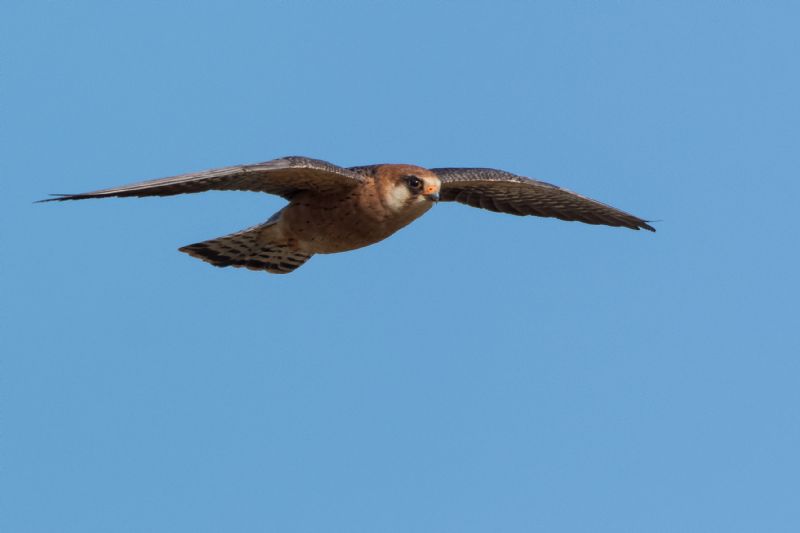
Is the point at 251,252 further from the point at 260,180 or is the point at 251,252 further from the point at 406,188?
the point at 406,188

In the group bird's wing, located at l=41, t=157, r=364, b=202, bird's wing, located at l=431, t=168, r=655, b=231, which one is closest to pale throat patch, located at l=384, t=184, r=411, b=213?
bird's wing, located at l=41, t=157, r=364, b=202

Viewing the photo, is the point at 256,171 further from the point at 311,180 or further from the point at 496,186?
the point at 496,186

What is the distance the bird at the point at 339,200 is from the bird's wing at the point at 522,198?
0.01 m

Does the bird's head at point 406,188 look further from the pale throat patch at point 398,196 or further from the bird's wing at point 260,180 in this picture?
the bird's wing at point 260,180

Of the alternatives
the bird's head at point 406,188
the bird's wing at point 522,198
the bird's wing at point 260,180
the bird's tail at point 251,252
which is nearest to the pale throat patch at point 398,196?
the bird's head at point 406,188

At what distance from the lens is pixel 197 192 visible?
11148 mm

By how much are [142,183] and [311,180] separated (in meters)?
2.36

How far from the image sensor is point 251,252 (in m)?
14.1

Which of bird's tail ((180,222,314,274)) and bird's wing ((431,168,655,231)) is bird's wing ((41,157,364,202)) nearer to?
bird's tail ((180,222,314,274))

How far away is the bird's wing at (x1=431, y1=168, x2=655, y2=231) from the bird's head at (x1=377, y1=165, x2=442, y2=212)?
1.37m

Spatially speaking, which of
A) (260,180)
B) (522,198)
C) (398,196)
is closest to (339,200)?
(398,196)

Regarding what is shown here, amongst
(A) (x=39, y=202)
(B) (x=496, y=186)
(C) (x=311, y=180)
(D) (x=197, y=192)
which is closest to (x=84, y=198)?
(A) (x=39, y=202)

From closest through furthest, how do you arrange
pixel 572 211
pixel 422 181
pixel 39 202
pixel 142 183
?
pixel 39 202 → pixel 142 183 → pixel 422 181 → pixel 572 211

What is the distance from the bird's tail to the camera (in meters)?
13.8
